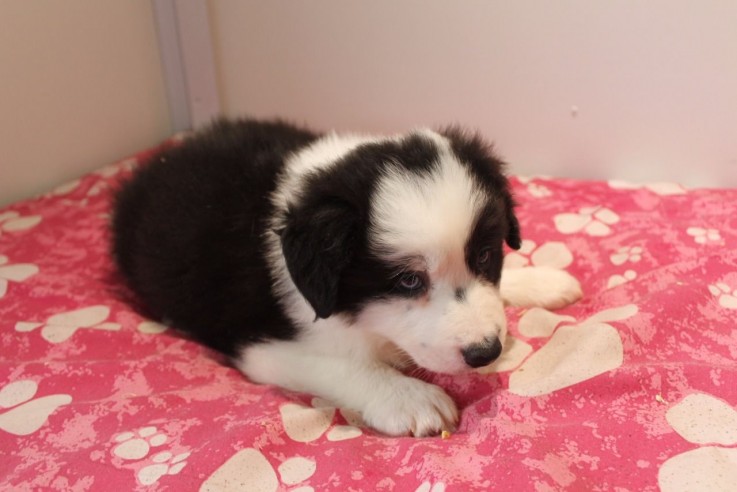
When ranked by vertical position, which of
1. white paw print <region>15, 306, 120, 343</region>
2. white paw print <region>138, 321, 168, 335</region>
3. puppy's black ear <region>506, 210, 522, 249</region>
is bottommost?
white paw print <region>138, 321, 168, 335</region>

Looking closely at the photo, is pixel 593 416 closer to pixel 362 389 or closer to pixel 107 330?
pixel 362 389

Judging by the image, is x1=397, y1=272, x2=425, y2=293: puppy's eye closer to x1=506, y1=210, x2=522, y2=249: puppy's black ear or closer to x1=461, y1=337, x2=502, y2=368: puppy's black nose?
x1=461, y1=337, x2=502, y2=368: puppy's black nose

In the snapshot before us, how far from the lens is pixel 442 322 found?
6.34 ft

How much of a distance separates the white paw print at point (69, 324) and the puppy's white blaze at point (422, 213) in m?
1.36

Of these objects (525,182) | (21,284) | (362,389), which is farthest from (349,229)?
(525,182)

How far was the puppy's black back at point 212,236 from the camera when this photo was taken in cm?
238

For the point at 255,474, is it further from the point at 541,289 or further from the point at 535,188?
the point at 535,188

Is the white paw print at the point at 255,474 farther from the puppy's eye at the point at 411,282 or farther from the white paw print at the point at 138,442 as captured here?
the puppy's eye at the point at 411,282

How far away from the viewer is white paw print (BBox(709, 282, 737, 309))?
2.35 metres

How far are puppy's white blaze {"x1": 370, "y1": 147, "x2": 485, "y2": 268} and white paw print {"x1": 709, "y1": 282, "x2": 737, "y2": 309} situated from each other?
3.42ft

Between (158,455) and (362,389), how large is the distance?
2.19 ft

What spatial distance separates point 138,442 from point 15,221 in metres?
2.04

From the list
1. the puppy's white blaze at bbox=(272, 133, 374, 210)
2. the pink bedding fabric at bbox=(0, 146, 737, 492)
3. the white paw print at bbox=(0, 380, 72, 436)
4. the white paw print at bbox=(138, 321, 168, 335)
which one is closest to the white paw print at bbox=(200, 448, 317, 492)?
the pink bedding fabric at bbox=(0, 146, 737, 492)

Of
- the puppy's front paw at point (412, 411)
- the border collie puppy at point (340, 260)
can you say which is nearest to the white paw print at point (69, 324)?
the border collie puppy at point (340, 260)
